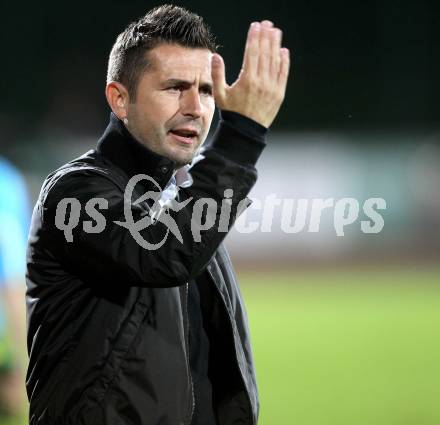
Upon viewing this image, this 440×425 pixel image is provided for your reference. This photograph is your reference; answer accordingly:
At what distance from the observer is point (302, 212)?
461 inches

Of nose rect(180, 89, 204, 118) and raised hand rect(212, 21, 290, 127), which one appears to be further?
nose rect(180, 89, 204, 118)

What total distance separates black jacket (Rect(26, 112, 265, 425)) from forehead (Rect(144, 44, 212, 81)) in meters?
0.22

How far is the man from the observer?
6.31 ft

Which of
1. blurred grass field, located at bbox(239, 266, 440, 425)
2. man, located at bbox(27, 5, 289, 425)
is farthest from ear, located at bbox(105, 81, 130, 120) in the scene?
blurred grass field, located at bbox(239, 266, 440, 425)

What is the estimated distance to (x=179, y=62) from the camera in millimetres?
2283

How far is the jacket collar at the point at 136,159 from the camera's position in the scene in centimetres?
222

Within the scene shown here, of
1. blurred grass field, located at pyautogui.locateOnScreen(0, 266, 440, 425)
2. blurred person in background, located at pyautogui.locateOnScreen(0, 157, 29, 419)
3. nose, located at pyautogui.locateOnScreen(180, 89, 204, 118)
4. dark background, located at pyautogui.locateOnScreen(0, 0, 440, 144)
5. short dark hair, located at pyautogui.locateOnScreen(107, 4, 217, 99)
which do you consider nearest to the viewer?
nose, located at pyautogui.locateOnScreen(180, 89, 204, 118)

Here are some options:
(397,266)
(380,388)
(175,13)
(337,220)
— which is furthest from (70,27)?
(175,13)

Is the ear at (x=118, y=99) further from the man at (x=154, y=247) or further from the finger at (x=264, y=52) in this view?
the finger at (x=264, y=52)

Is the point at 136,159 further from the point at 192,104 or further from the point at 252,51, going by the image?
the point at 252,51

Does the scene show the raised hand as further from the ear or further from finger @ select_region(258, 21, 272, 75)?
the ear

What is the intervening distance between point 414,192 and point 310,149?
7.05 ft

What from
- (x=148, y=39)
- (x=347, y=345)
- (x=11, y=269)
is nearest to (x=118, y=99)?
(x=148, y=39)

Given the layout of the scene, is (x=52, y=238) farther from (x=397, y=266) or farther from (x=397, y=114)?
(x=397, y=114)
